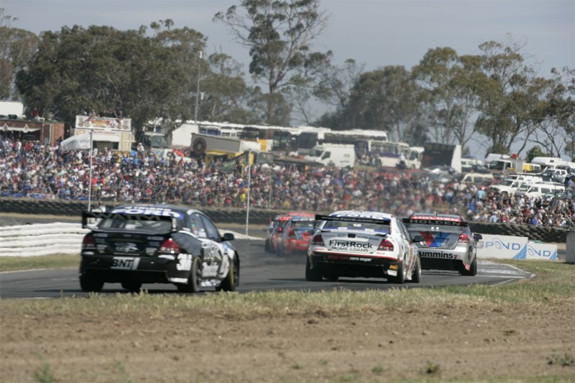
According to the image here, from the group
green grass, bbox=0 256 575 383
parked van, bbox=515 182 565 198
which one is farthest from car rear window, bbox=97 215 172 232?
parked van, bbox=515 182 565 198

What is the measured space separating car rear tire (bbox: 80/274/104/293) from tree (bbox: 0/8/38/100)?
254ft

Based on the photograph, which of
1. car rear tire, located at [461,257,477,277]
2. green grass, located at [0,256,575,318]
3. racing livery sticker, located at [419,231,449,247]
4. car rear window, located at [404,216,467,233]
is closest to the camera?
green grass, located at [0,256,575,318]

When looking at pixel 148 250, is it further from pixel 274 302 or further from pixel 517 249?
pixel 517 249

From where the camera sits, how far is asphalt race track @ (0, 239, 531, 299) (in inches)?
622

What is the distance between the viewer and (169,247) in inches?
557

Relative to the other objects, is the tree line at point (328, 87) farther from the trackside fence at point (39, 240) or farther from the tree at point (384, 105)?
the trackside fence at point (39, 240)

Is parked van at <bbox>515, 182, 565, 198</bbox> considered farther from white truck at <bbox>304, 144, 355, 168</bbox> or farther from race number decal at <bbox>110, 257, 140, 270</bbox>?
Result: race number decal at <bbox>110, 257, 140, 270</bbox>

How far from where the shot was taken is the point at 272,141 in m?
74.1

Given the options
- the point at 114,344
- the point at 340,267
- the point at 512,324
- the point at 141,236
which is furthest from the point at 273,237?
the point at 114,344

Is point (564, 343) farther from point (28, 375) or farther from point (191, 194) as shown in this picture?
point (191, 194)

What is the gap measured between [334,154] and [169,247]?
1848 inches

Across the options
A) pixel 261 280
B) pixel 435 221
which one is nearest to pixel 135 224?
pixel 261 280

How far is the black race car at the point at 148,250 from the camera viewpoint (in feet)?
46.3

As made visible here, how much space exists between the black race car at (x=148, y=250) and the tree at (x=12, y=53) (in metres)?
77.6
